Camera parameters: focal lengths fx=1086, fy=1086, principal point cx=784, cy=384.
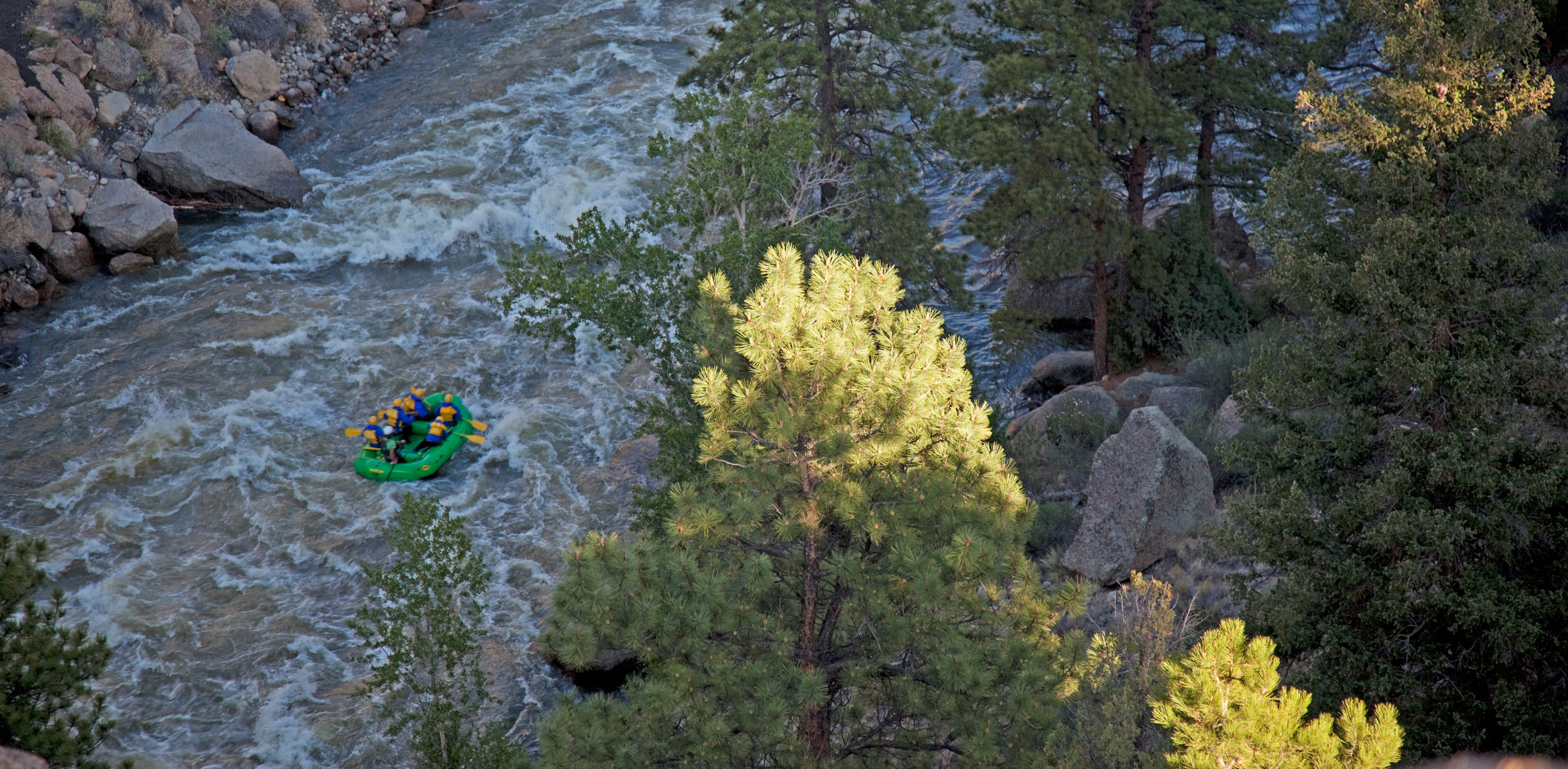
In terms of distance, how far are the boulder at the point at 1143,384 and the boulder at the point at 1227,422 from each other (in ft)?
8.54

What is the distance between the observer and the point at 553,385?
737 inches

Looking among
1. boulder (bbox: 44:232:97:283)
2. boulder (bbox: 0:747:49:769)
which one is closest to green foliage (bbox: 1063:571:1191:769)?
boulder (bbox: 0:747:49:769)

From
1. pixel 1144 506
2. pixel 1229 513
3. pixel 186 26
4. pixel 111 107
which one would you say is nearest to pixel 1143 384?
pixel 1144 506

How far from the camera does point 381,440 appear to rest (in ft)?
54.1

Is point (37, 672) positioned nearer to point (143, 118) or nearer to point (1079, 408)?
point (1079, 408)

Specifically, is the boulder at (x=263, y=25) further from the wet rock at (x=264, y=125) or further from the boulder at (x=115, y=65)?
the boulder at (x=115, y=65)

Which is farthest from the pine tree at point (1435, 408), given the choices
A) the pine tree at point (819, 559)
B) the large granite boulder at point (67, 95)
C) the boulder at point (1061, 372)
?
the large granite boulder at point (67, 95)

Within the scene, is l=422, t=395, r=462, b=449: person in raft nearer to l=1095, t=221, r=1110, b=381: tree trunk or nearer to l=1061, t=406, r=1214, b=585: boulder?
l=1061, t=406, r=1214, b=585: boulder

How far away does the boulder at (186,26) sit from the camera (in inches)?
966

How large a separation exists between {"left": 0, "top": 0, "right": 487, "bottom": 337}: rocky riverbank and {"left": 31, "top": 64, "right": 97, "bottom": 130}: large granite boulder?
0.08 ft

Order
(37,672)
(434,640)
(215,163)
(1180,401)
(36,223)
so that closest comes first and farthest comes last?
(37,672)
(434,640)
(1180,401)
(36,223)
(215,163)

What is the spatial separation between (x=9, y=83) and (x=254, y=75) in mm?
4755

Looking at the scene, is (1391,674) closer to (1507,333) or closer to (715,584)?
(1507,333)

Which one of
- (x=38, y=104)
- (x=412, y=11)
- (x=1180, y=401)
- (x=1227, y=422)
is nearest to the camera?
(x=1227, y=422)
